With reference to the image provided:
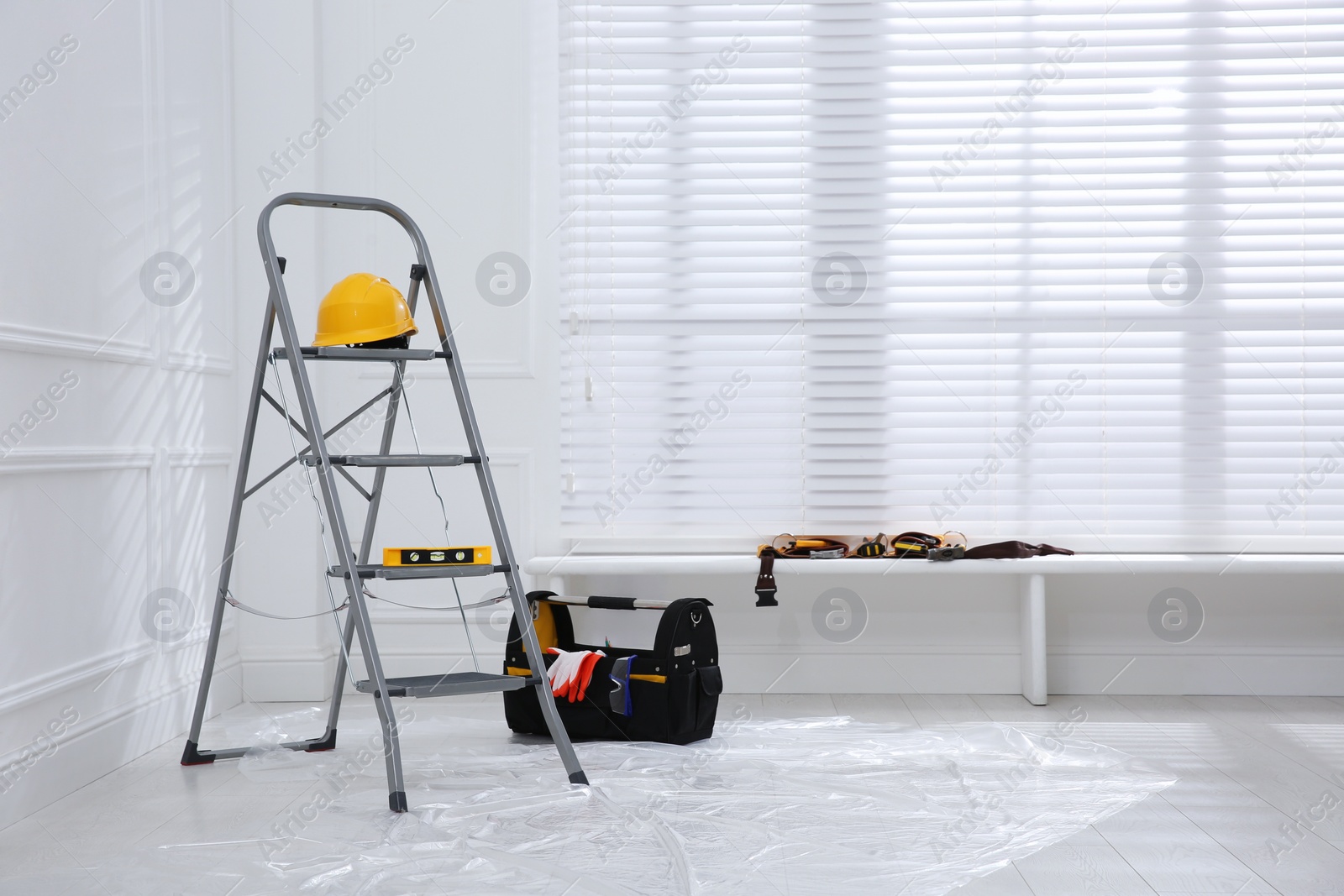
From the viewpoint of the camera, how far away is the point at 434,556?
7.52 feet

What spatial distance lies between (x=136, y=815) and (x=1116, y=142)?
349 centimetres

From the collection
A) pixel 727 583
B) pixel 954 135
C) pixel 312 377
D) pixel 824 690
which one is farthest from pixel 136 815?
pixel 954 135

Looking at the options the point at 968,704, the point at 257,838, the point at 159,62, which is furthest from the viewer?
the point at 968,704

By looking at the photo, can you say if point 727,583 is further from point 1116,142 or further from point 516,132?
point 1116,142

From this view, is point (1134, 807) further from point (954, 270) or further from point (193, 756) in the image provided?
point (193, 756)

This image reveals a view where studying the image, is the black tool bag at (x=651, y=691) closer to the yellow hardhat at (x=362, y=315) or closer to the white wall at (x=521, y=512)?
the white wall at (x=521, y=512)

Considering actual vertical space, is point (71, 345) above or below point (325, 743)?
above

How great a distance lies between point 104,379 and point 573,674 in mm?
1412

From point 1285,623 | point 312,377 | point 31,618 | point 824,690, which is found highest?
point 312,377

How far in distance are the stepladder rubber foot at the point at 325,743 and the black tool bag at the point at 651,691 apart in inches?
18.0

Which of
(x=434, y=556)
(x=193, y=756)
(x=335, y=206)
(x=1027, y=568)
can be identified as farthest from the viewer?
(x=1027, y=568)

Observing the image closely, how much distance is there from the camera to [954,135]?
3.43m

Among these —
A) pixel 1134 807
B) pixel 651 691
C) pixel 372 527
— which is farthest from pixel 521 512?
pixel 1134 807

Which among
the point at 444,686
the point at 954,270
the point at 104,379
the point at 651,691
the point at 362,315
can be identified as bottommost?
the point at 651,691
